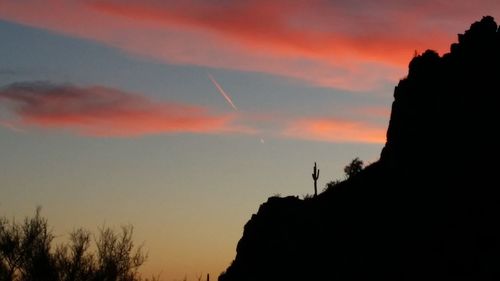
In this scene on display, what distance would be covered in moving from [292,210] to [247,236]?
5484 mm

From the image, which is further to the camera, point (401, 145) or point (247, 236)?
point (247, 236)

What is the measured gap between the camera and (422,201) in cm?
5000

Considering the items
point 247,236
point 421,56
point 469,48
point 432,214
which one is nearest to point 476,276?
point 432,214

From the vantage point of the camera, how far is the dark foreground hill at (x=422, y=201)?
44531 mm

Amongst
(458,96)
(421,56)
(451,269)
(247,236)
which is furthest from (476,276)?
(247,236)

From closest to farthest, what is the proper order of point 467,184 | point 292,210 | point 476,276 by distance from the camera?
point 476,276
point 467,184
point 292,210

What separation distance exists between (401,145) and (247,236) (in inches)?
782

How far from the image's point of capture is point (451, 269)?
4256 centimetres

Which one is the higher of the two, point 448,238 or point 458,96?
point 458,96

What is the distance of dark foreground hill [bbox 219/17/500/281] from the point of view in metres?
44.5

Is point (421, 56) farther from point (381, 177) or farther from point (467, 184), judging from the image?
point (467, 184)

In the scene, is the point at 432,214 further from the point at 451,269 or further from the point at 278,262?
the point at 278,262

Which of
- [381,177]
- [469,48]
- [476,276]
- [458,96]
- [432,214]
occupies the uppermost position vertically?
[469,48]

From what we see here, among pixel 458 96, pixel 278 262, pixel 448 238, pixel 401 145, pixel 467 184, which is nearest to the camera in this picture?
pixel 448 238
